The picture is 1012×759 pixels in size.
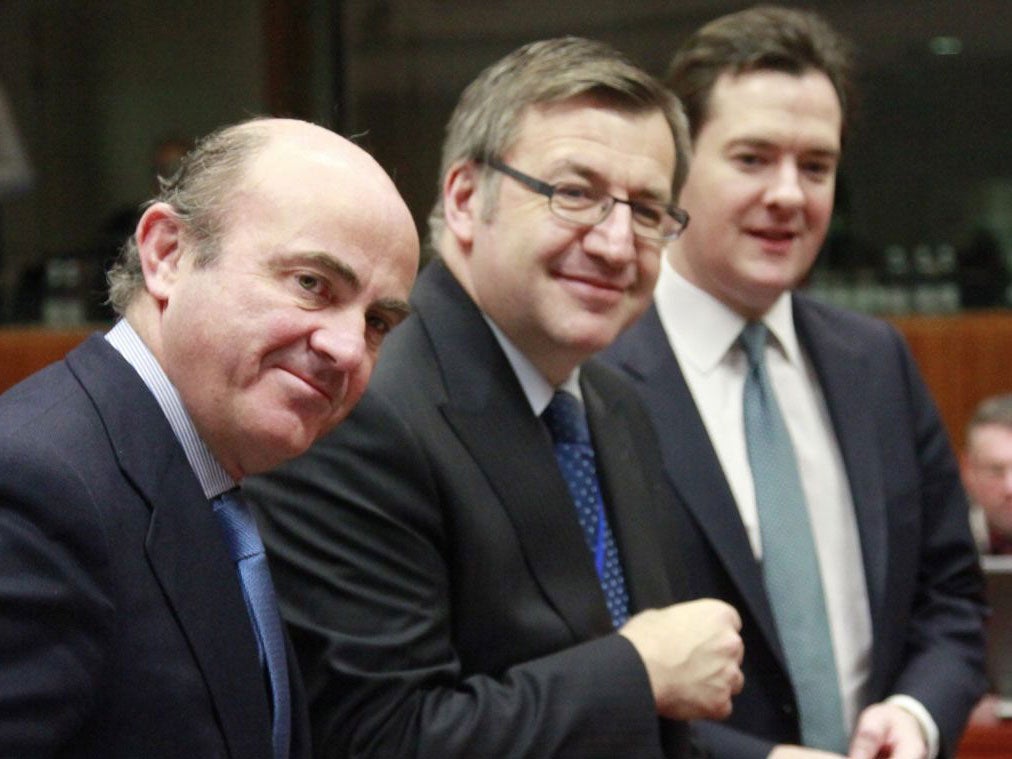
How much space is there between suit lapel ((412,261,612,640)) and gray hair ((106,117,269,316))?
0.44m

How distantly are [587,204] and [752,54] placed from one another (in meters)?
0.66

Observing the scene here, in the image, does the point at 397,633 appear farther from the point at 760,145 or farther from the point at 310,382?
the point at 760,145

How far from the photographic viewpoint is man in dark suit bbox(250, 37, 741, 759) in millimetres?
1602

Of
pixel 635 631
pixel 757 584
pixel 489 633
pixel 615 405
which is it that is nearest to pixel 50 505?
pixel 489 633

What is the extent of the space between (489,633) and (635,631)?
173 mm

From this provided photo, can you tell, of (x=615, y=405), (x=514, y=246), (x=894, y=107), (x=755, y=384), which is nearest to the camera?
(x=514, y=246)

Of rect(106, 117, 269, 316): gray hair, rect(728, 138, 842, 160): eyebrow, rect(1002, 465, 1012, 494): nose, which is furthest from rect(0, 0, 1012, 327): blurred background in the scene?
rect(106, 117, 269, 316): gray hair

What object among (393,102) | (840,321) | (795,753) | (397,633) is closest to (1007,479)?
(840,321)

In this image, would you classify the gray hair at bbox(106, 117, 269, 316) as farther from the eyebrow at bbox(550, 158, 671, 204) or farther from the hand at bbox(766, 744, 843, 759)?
the hand at bbox(766, 744, 843, 759)

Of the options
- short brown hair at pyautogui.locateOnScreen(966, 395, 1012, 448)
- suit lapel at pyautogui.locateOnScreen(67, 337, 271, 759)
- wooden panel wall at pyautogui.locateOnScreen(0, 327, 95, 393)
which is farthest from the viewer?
wooden panel wall at pyautogui.locateOnScreen(0, 327, 95, 393)

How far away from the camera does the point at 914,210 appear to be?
20.4 ft

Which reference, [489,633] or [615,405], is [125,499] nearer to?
[489,633]

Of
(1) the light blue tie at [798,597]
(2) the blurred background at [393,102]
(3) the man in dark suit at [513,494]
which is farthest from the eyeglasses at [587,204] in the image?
(2) the blurred background at [393,102]

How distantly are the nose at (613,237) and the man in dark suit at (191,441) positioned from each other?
1.45 ft
